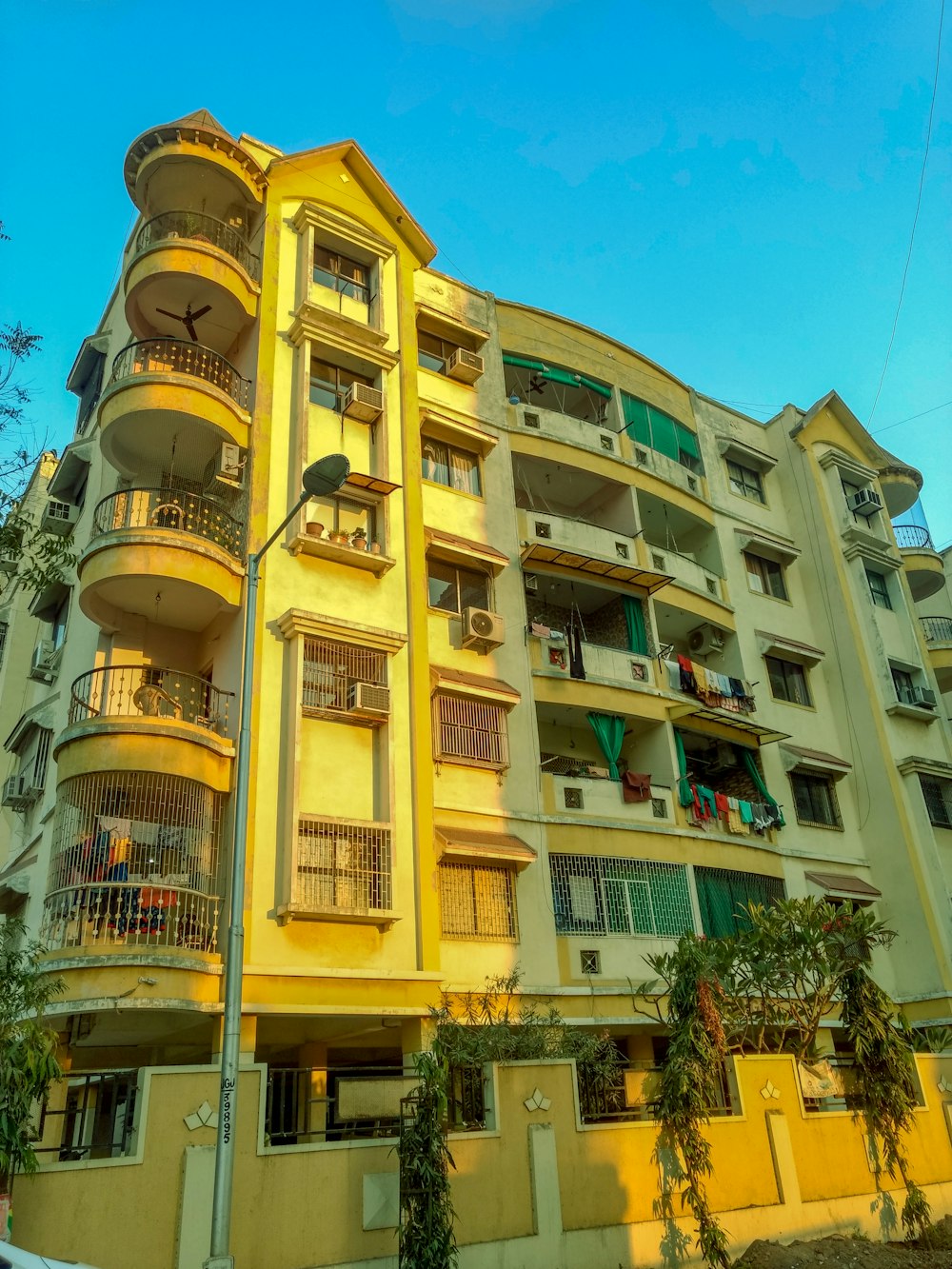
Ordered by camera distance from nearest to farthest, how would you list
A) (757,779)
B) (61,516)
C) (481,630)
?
(481,630), (61,516), (757,779)

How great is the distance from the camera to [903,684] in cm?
2809

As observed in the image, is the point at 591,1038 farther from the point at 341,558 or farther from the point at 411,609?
the point at 341,558

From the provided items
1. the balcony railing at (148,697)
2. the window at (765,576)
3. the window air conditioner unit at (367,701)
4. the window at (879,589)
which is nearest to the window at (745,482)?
the window at (765,576)

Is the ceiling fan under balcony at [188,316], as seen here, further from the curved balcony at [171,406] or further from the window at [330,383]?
the window at [330,383]

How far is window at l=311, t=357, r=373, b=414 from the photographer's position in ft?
65.5

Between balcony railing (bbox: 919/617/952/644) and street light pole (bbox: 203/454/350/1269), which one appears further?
balcony railing (bbox: 919/617/952/644)

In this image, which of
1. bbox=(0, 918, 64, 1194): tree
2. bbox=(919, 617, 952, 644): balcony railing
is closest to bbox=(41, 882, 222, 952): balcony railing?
bbox=(0, 918, 64, 1194): tree

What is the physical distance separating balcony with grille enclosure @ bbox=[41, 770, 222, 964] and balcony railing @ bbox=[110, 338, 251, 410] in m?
7.49

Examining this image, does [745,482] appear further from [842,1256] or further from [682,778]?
[842,1256]

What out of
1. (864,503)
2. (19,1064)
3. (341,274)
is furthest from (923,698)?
(19,1064)

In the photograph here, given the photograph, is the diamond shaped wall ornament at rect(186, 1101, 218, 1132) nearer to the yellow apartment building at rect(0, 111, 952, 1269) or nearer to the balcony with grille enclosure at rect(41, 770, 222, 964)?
the yellow apartment building at rect(0, 111, 952, 1269)

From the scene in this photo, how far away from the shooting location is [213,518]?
17828 mm

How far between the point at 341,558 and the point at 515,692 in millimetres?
4419

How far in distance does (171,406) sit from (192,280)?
2932mm
